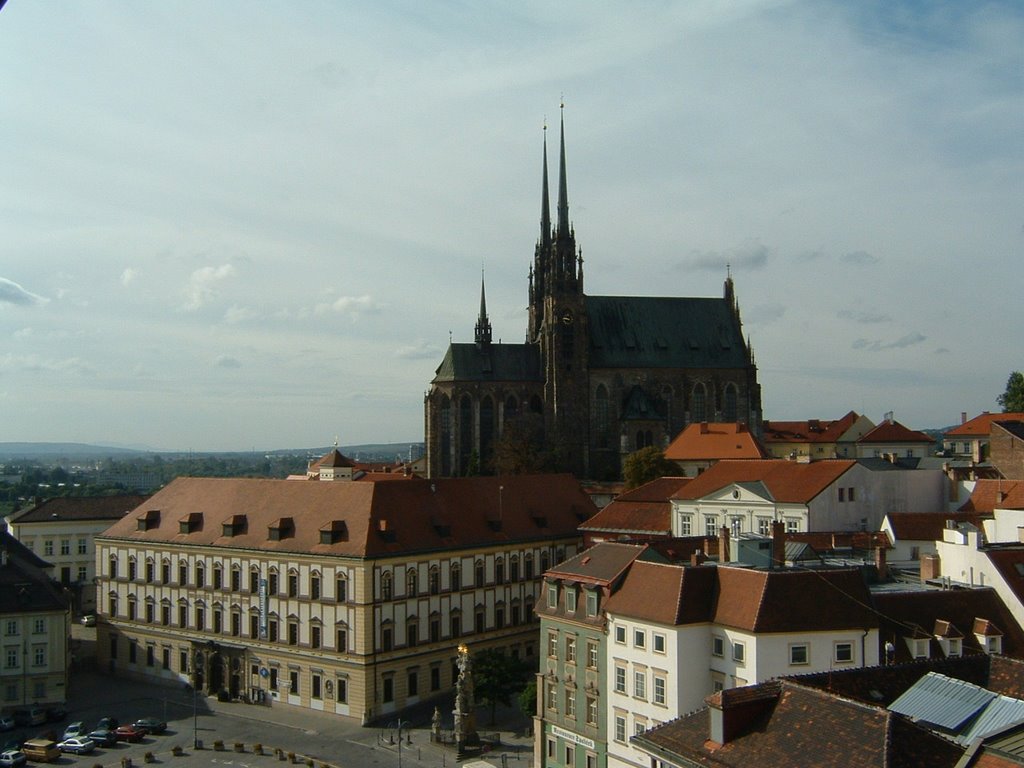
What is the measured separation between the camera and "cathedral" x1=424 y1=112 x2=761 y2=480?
436ft

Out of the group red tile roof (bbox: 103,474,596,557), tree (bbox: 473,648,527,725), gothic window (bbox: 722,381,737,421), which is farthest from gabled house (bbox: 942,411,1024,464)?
tree (bbox: 473,648,527,725)

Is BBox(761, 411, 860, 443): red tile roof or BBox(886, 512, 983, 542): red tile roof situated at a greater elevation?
BBox(761, 411, 860, 443): red tile roof

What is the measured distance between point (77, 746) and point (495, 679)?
69.3ft

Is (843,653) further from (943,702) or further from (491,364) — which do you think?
(491,364)

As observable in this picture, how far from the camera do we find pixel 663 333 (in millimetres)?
141000

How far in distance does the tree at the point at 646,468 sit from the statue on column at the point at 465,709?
170 feet

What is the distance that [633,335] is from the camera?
140000mm

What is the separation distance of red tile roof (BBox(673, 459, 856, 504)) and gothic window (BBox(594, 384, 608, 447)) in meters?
51.8

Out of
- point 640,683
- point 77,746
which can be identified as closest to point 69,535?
point 77,746

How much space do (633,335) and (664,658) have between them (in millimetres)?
98039

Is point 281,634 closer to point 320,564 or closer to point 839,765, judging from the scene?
point 320,564

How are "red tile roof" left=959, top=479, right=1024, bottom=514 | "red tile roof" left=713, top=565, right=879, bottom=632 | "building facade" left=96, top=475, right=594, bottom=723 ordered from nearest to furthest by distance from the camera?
"red tile roof" left=713, top=565, right=879, bottom=632, "building facade" left=96, top=475, right=594, bottom=723, "red tile roof" left=959, top=479, right=1024, bottom=514

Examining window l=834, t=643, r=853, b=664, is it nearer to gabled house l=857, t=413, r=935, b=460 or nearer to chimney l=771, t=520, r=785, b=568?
chimney l=771, t=520, r=785, b=568

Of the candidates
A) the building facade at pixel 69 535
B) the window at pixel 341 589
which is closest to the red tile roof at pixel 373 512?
the window at pixel 341 589
